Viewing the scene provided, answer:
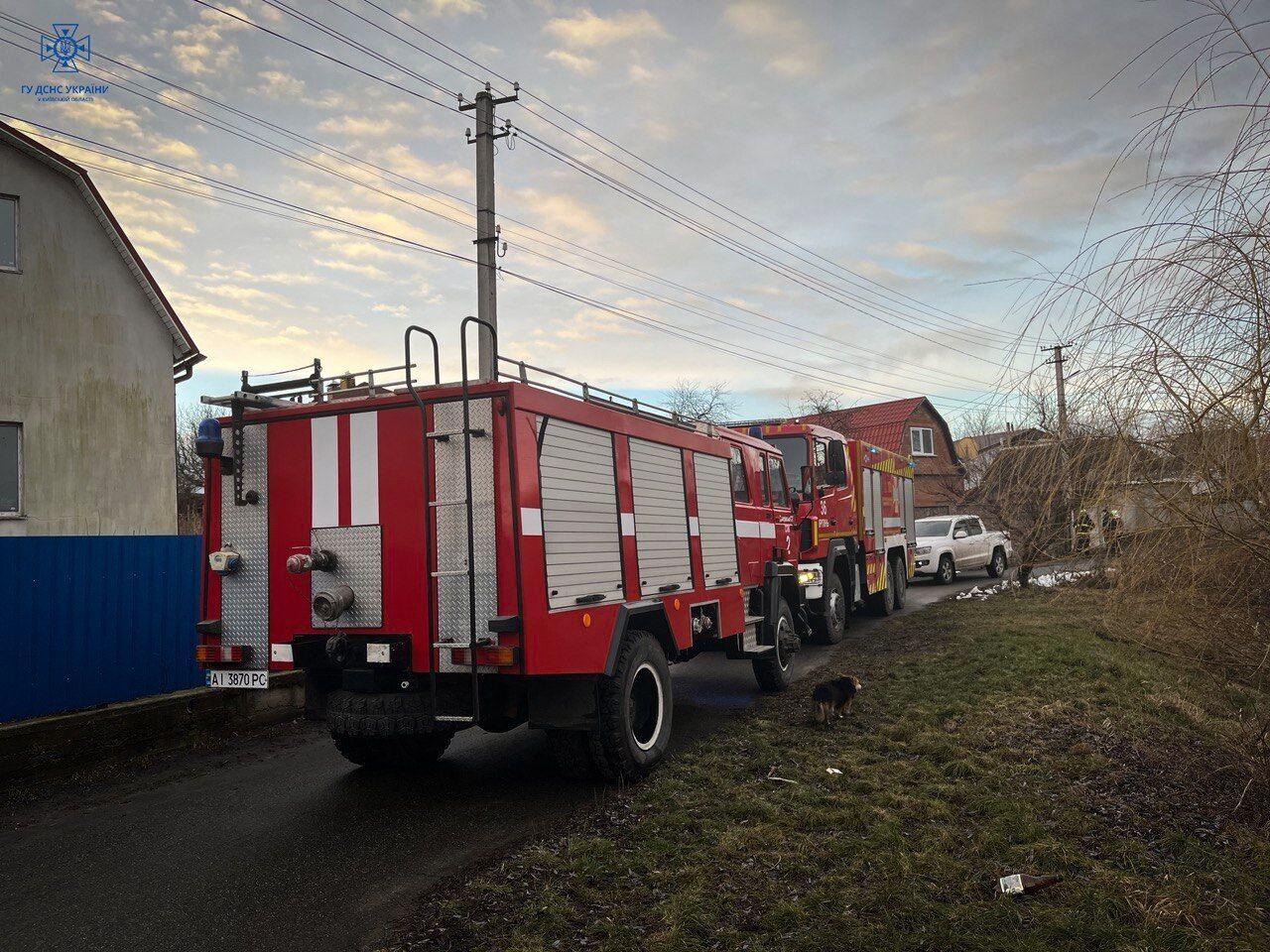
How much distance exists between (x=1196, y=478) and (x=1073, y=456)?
0.47 m

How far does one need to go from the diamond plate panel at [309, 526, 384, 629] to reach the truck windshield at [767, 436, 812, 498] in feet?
26.1

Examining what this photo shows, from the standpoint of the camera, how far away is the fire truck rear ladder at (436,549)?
4.88m

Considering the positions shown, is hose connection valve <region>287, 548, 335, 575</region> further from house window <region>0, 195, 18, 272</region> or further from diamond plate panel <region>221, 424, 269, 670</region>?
house window <region>0, 195, 18, 272</region>

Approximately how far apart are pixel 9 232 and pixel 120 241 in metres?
1.76

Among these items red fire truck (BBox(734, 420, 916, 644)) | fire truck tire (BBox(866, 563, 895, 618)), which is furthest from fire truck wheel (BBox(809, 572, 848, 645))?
fire truck tire (BBox(866, 563, 895, 618))

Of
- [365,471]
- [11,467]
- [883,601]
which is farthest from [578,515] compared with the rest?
[11,467]

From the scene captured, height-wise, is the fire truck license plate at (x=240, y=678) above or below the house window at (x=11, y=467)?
below

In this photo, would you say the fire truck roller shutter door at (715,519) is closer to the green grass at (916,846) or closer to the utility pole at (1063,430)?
the green grass at (916,846)

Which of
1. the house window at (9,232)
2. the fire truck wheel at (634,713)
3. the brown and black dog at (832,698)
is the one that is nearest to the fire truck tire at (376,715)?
the fire truck wheel at (634,713)

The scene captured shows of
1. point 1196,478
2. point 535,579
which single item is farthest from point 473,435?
point 1196,478

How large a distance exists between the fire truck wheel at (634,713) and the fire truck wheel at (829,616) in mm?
6254

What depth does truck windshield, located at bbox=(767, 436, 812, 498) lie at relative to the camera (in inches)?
488

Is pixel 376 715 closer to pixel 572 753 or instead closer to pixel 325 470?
pixel 572 753

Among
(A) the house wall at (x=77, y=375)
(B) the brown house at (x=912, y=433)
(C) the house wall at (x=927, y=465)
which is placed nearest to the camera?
(A) the house wall at (x=77, y=375)
